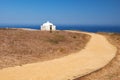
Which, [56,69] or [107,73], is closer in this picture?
[56,69]

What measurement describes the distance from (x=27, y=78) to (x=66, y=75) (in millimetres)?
2269

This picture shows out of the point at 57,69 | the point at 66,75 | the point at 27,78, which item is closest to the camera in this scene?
the point at 27,78

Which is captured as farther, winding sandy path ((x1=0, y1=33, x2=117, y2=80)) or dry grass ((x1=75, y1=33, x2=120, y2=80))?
dry grass ((x1=75, y1=33, x2=120, y2=80))

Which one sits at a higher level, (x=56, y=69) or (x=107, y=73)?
(x=56, y=69)

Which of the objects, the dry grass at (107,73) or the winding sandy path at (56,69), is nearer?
the winding sandy path at (56,69)

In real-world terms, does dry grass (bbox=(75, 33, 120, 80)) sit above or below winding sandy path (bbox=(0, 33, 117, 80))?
below

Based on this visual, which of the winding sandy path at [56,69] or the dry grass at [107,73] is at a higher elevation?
the winding sandy path at [56,69]

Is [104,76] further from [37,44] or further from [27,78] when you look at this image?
[37,44]

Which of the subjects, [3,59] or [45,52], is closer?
[3,59]

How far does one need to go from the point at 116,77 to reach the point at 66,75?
2925 millimetres

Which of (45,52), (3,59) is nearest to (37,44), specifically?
(45,52)

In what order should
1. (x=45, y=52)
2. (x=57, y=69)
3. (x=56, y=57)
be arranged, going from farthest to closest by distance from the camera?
(x=45, y=52) < (x=56, y=57) < (x=57, y=69)

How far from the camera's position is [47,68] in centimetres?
1608

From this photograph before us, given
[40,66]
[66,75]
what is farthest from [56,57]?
[66,75]
